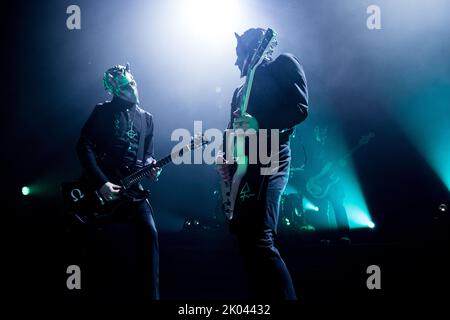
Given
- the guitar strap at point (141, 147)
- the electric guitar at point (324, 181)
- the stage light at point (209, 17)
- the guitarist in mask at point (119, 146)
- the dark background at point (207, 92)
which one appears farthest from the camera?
the electric guitar at point (324, 181)

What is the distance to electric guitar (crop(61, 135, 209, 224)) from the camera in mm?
3088

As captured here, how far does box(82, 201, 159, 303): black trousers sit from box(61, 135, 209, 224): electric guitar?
0.09m

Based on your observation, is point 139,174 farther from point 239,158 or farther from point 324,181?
point 324,181

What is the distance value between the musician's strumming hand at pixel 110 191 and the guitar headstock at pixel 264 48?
1596 millimetres

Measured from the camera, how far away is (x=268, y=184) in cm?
206

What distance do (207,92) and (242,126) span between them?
4583mm

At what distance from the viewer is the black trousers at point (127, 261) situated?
A: 8.89 ft

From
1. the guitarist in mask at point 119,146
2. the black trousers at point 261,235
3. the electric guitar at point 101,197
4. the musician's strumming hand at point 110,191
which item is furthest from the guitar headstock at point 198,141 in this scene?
the black trousers at point 261,235

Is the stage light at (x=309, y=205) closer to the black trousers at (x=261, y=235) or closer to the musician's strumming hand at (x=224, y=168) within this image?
the musician's strumming hand at (x=224, y=168)

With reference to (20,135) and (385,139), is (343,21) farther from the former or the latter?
(20,135)

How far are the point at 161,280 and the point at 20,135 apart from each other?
4.71 meters

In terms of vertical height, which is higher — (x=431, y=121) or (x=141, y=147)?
(x=431, y=121)

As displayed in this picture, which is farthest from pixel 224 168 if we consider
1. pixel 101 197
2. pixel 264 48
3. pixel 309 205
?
pixel 309 205

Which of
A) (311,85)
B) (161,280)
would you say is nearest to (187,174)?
(311,85)
